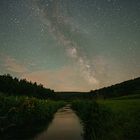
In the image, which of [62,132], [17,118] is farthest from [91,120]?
[17,118]

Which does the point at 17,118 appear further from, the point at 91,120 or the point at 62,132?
the point at 91,120

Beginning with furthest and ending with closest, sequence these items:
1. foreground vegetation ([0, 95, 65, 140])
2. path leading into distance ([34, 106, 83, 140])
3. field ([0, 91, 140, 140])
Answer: foreground vegetation ([0, 95, 65, 140])
path leading into distance ([34, 106, 83, 140])
field ([0, 91, 140, 140])

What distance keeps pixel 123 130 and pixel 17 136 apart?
452 inches

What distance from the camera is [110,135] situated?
585 inches

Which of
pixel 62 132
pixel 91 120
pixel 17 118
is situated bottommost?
pixel 62 132

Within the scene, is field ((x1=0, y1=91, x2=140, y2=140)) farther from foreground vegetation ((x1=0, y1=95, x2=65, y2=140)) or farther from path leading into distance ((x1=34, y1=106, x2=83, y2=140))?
path leading into distance ((x1=34, y1=106, x2=83, y2=140))

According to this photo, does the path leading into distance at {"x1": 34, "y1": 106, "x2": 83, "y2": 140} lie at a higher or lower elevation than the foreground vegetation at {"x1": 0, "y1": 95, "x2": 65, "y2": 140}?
lower

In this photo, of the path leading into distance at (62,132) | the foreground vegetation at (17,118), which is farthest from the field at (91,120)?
the path leading into distance at (62,132)

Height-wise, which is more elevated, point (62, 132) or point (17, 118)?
point (17, 118)

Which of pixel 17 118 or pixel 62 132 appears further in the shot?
pixel 17 118

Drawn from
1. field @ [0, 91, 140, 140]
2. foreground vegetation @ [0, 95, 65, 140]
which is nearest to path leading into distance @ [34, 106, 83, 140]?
field @ [0, 91, 140, 140]

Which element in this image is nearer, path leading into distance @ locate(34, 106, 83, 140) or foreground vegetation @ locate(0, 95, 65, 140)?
path leading into distance @ locate(34, 106, 83, 140)

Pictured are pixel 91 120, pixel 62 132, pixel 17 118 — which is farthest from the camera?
pixel 17 118

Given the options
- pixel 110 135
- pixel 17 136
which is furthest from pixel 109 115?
pixel 17 136
